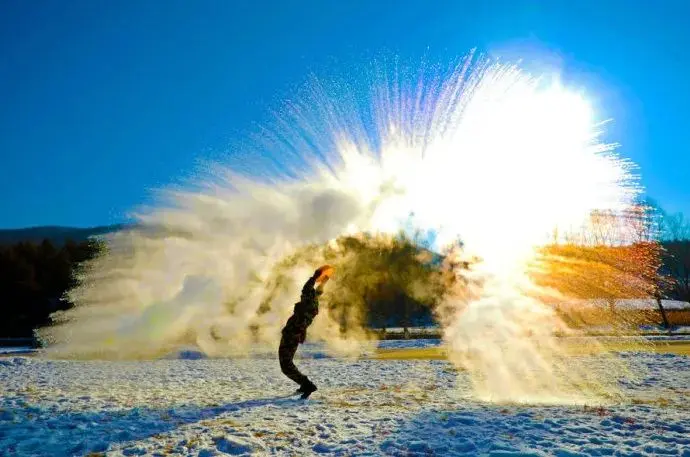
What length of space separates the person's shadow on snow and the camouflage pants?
1.05 metres

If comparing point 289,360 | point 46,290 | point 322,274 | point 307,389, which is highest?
point 46,290

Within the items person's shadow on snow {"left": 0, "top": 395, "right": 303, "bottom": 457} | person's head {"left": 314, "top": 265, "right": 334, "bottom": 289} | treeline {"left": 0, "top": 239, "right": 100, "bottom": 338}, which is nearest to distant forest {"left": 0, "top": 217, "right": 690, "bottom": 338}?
treeline {"left": 0, "top": 239, "right": 100, "bottom": 338}

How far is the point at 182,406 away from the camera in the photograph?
1184 cm

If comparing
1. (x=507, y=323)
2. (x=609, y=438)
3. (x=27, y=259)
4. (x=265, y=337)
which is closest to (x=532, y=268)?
(x=507, y=323)

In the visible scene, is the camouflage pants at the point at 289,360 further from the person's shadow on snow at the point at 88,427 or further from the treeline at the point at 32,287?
the treeline at the point at 32,287

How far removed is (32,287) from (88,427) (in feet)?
200

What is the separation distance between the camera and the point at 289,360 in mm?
13195

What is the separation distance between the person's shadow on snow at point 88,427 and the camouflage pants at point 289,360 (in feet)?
3.45

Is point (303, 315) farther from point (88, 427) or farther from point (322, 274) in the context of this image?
point (88, 427)

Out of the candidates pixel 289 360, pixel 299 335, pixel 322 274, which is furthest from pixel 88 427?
pixel 322 274

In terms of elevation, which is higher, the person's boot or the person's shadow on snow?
the person's boot

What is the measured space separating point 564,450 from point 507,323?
1116 cm

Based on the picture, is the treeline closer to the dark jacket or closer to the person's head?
the person's head

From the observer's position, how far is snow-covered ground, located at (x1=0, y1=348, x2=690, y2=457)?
8.27 metres
